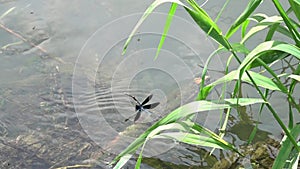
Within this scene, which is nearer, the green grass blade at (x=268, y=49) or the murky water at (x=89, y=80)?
the green grass blade at (x=268, y=49)

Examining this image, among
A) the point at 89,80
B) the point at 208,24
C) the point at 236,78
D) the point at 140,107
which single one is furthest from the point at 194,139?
the point at 89,80

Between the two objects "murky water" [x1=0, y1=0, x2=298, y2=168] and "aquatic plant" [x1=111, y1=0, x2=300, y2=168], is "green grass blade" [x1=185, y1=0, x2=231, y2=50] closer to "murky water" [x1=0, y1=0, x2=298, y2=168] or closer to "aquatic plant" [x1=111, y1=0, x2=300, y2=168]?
"aquatic plant" [x1=111, y1=0, x2=300, y2=168]

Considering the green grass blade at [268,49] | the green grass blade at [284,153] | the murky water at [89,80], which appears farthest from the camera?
the murky water at [89,80]

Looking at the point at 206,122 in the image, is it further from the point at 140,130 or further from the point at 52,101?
the point at 52,101

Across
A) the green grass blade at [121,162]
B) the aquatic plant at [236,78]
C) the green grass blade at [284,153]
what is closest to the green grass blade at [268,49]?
the aquatic plant at [236,78]

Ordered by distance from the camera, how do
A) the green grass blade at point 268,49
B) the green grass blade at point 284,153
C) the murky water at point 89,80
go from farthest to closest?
1. the murky water at point 89,80
2. the green grass blade at point 284,153
3. the green grass blade at point 268,49

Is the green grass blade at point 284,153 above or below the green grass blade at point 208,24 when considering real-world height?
below

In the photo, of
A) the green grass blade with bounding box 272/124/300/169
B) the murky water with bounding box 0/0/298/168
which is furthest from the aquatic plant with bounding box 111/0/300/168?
the murky water with bounding box 0/0/298/168

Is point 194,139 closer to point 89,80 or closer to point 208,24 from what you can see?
point 208,24

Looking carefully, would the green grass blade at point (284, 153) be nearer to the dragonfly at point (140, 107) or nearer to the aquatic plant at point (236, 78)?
the aquatic plant at point (236, 78)

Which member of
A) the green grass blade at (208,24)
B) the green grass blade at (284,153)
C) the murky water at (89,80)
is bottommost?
the murky water at (89,80)
